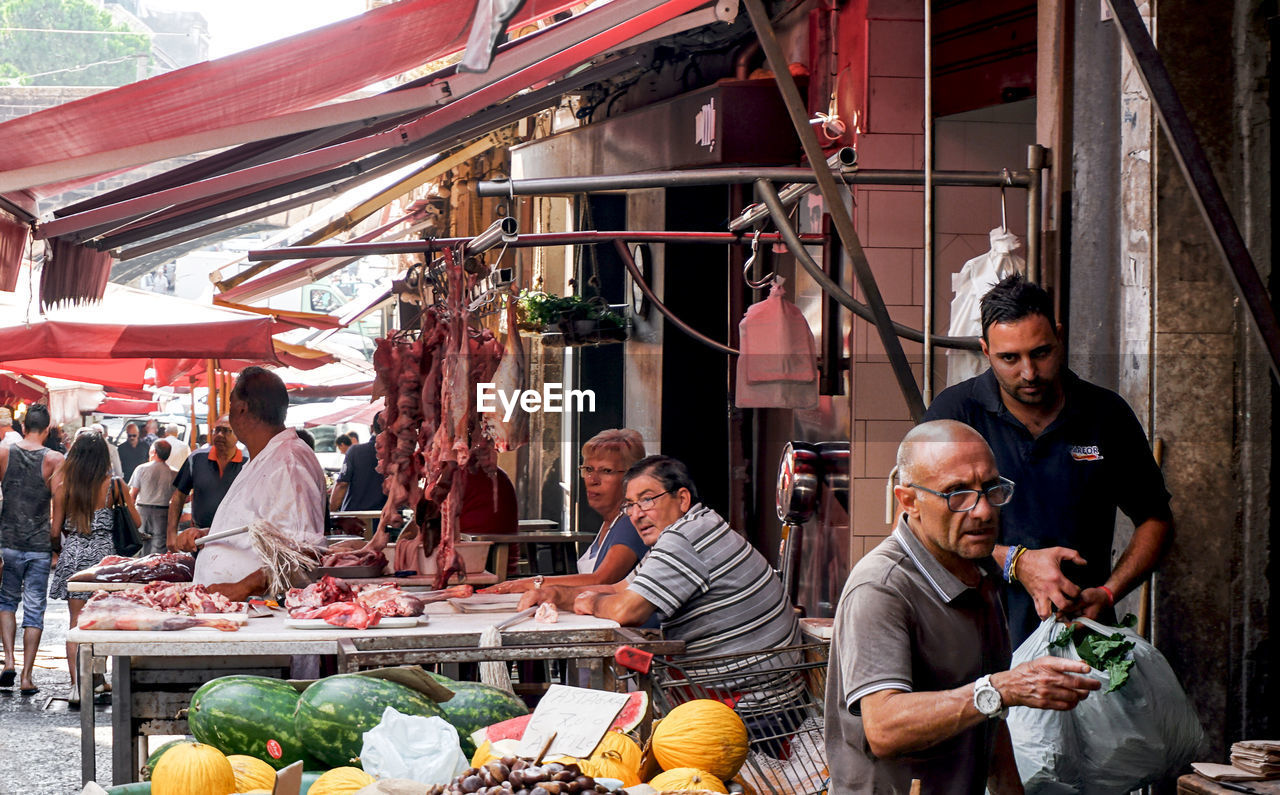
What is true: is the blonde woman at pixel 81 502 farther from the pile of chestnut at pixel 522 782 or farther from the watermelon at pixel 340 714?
the pile of chestnut at pixel 522 782

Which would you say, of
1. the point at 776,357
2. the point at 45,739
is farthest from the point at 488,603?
the point at 45,739

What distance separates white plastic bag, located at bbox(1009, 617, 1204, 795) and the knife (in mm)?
2308

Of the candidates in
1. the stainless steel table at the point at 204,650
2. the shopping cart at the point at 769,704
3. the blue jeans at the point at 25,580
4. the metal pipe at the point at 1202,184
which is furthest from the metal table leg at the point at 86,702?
the blue jeans at the point at 25,580

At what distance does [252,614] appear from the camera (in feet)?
17.3

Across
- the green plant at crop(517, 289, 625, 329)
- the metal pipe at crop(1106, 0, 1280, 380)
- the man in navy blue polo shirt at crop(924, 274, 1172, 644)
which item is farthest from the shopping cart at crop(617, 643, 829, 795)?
the green plant at crop(517, 289, 625, 329)

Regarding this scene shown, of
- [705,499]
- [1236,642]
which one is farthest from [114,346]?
[1236,642]

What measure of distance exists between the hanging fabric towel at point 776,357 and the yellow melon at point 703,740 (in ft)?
9.75

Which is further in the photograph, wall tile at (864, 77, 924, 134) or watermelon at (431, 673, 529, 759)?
wall tile at (864, 77, 924, 134)

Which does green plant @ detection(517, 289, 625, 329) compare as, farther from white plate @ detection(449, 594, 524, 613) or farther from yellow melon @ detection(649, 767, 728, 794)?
yellow melon @ detection(649, 767, 728, 794)

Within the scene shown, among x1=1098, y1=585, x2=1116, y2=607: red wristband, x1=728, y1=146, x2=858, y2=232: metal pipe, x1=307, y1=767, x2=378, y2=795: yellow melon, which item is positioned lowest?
x1=307, y1=767, x2=378, y2=795: yellow melon

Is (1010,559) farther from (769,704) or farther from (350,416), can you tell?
(350,416)

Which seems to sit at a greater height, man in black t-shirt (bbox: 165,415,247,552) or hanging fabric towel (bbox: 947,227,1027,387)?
hanging fabric towel (bbox: 947,227,1027,387)

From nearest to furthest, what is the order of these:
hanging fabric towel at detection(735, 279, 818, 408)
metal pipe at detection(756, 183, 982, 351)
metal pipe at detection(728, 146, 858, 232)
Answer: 1. metal pipe at detection(756, 183, 982, 351)
2. metal pipe at detection(728, 146, 858, 232)
3. hanging fabric towel at detection(735, 279, 818, 408)

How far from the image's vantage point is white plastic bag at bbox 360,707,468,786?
10.5 feet
